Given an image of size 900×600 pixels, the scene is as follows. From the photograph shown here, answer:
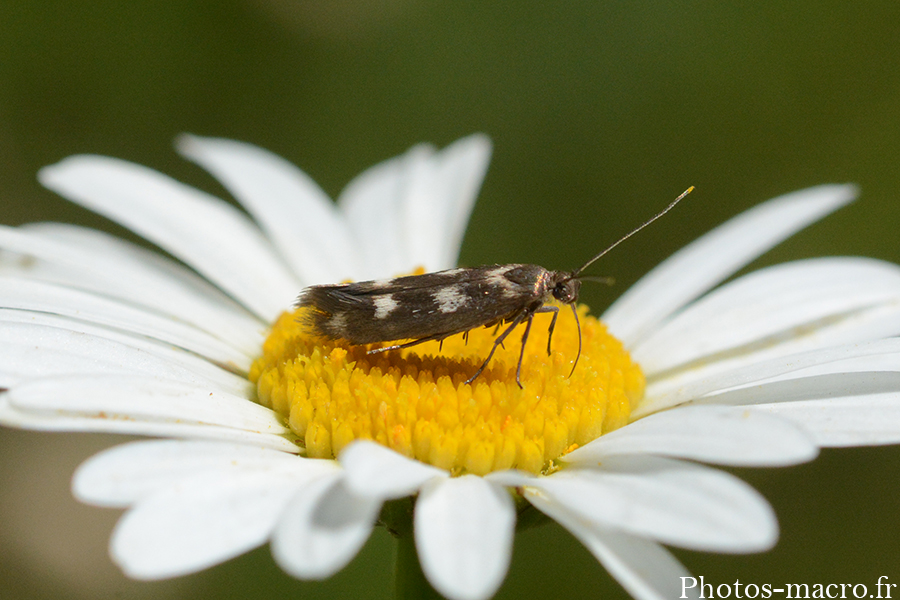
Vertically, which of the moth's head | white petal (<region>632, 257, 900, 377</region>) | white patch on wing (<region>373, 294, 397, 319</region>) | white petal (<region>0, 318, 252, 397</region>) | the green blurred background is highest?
the green blurred background

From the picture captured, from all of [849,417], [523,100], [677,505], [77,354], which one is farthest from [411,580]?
[523,100]

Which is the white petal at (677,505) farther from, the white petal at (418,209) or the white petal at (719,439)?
the white petal at (418,209)

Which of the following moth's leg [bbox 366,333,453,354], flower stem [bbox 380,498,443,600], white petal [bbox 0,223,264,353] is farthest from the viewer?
white petal [bbox 0,223,264,353]

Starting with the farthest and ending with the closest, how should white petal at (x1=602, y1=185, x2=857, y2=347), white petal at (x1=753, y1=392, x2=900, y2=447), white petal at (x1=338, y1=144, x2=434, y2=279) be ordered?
white petal at (x1=338, y1=144, x2=434, y2=279), white petal at (x1=602, y1=185, x2=857, y2=347), white petal at (x1=753, y1=392, x2=900, y2=447)

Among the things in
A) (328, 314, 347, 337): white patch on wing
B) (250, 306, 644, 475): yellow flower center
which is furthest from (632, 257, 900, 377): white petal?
(328, 314, 347, 337): white patch on wing

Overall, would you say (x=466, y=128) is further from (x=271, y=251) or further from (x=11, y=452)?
(x=11, y=452)

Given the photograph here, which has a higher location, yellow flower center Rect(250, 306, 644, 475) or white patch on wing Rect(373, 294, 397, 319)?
white patch on wing Rect(373, 294, 397, 319)

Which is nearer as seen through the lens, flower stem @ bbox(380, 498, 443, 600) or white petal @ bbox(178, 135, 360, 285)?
flower stem @ bbox(380, 498, 443, 600)

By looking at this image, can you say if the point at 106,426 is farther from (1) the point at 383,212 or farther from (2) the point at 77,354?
(1) the point at 383,212

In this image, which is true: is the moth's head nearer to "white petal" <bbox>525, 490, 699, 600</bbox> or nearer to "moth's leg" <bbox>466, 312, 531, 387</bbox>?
"moth's leg" <bbox>466, 312, 531, 387</bbox>
